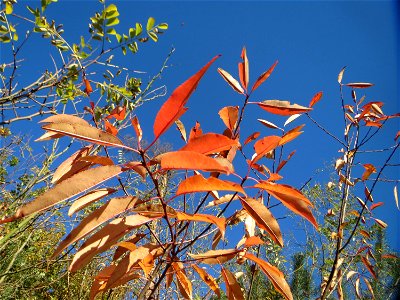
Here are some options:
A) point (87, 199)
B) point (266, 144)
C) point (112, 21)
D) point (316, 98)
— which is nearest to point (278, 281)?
point (266, 144)

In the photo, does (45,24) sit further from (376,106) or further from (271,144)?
(376,106)

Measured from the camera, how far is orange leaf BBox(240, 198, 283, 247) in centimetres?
42

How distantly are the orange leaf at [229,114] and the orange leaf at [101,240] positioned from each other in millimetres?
253

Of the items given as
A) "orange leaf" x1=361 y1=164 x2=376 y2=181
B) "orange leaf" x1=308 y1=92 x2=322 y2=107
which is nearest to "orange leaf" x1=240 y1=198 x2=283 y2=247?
"orange leaf" x1=308 y1=92 x2=322 y2=107

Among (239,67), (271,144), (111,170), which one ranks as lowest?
(111,170)

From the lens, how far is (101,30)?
1356 mm

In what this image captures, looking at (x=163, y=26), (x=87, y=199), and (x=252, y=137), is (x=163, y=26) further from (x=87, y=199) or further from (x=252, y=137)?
(x=87, y=199)

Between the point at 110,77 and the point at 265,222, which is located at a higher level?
the point at 110,77

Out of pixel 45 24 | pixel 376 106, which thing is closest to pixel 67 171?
pixel 45 24

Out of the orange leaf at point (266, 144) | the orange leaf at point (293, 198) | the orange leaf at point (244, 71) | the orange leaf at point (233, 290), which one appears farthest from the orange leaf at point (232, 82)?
the orange leaf at point (233, 290)

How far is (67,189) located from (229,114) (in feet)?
1.11

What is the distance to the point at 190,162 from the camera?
0.36m

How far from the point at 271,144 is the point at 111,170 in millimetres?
258

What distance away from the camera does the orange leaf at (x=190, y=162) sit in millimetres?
352
